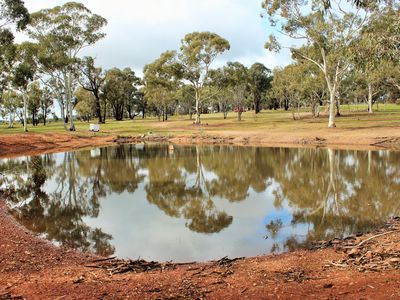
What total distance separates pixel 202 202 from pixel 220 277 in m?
8.26

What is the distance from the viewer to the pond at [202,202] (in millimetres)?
10812

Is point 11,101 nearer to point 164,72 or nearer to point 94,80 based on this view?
point 94,80

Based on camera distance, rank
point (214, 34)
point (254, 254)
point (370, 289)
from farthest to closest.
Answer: point (214, 34) < point (254, 254) < point (370, 289)

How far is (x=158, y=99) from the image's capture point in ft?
288

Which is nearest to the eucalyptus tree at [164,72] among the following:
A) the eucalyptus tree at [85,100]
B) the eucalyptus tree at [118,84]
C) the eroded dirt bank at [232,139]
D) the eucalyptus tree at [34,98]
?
the eroded dirt bank at [232,139]

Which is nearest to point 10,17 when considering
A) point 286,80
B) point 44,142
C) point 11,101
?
point 44,142

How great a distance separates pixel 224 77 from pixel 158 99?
87.0ft

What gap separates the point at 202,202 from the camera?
51.9ft

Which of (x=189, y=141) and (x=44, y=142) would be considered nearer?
(x=44, y=142)

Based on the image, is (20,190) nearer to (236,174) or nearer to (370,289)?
(236,174)

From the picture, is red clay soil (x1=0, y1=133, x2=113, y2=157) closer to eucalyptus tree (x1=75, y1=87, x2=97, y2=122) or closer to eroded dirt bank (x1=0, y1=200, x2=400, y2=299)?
eroded dirt bank (x1=0, y1=200, x2=400, y2=299)

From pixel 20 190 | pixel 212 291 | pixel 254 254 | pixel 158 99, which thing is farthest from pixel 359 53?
pixel 158 99

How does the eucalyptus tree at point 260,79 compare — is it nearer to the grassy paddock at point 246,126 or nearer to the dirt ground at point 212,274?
the grassy paddock at point 246,126

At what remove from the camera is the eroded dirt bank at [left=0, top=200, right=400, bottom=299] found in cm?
656
